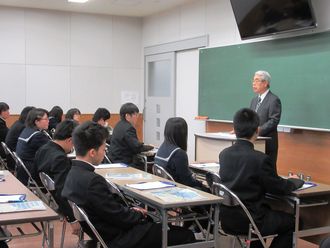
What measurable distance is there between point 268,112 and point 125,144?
5.48 feet

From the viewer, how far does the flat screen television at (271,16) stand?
4852 mm

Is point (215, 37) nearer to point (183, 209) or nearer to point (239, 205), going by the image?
point (183, 209)

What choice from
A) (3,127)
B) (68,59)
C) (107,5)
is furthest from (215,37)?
(3,127)

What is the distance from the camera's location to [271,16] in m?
5.27

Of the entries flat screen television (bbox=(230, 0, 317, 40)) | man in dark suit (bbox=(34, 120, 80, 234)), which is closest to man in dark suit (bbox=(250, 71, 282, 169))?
flat screen television (bbox=(230, 0, 317, 40))

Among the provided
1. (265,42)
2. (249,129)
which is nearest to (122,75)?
(265,42)

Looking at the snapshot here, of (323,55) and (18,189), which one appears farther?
(323,55)

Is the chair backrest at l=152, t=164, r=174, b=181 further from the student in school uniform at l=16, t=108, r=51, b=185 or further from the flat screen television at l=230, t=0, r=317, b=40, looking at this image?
the flat screen television at l=230, t=0, r=317, b=40

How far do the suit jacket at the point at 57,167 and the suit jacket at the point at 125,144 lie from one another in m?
1.58

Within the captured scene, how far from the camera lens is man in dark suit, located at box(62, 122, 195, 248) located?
245 centimetres

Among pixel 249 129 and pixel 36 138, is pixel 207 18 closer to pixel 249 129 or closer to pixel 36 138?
pixel 36 138

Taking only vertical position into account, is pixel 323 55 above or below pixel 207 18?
below

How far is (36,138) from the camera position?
4.60m

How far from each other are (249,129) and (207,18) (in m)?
4.13
